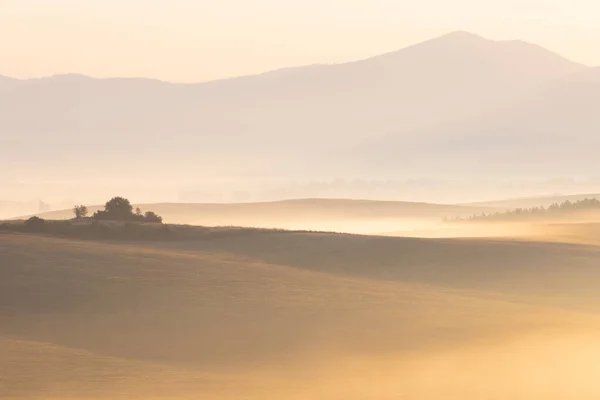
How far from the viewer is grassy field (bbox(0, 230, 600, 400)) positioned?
22.4m

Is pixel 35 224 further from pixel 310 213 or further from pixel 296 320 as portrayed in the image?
pixel 310 213

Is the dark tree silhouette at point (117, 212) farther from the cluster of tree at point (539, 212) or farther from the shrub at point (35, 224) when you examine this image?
the cluster of tree at point (539, 212)

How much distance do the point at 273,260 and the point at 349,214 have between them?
201 feet

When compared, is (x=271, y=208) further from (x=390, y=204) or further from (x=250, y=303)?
(x=250, y=303)

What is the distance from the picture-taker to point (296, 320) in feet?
99.8

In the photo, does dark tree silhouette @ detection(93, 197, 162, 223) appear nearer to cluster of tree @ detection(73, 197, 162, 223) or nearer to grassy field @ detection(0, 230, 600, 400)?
cluster of tree @ detection(73, 197, 162, 223)

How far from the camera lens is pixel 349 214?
343 ft

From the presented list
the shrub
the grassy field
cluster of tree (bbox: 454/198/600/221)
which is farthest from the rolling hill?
the grassy field

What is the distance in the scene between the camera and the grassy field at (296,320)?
22.4 meters

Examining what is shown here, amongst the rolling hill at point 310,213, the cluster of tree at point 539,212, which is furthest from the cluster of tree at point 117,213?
the rolling hill at point 310,213

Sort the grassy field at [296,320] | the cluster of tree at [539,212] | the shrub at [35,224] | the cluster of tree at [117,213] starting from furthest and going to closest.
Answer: the cluster of tree at [539,212] → the cluster of tree at [117,213] → the shrub at [35,224] → the grassy field at [296,320]

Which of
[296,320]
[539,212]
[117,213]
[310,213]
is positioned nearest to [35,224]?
[117,213]

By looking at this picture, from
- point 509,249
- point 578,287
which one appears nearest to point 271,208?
point 509,249

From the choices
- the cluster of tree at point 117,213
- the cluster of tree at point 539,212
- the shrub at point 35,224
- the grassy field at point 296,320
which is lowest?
the grassy field at point 296,320
